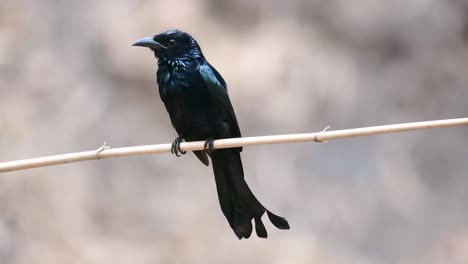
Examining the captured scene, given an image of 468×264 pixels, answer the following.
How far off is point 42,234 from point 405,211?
143cm

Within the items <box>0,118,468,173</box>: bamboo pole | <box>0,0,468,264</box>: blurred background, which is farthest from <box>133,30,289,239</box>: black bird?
<box>0,0,468,264</box>: blurred background

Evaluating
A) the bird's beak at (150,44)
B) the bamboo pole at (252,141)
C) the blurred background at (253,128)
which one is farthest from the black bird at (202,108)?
the blurred background at (253,128)

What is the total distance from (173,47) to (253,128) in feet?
3.18

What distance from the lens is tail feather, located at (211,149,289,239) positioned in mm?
1933

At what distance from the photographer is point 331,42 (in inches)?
119

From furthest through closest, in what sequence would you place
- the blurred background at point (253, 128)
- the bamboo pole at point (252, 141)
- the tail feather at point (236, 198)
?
the blurred background at point (253, 128)
the tail feather at point (236, 198)
the bamboo pole at point (252, 141)

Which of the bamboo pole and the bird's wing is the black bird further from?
the bamboo pole

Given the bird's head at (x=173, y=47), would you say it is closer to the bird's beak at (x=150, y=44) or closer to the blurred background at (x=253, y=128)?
the bird's beak at (x=150, y=44)

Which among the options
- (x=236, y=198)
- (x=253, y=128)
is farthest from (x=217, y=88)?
(x=253, y=128)

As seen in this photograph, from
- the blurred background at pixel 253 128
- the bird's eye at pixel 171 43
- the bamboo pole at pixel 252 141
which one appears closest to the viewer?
the bamboo pole at pixel 252 141

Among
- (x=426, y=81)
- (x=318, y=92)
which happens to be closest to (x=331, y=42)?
(x=318, y=92)

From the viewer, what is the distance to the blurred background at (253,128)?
286 cm

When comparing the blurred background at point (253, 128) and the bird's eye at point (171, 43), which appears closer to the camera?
the bird's eye at point (171, 43)

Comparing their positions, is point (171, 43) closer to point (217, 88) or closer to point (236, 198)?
point (217, 88)
